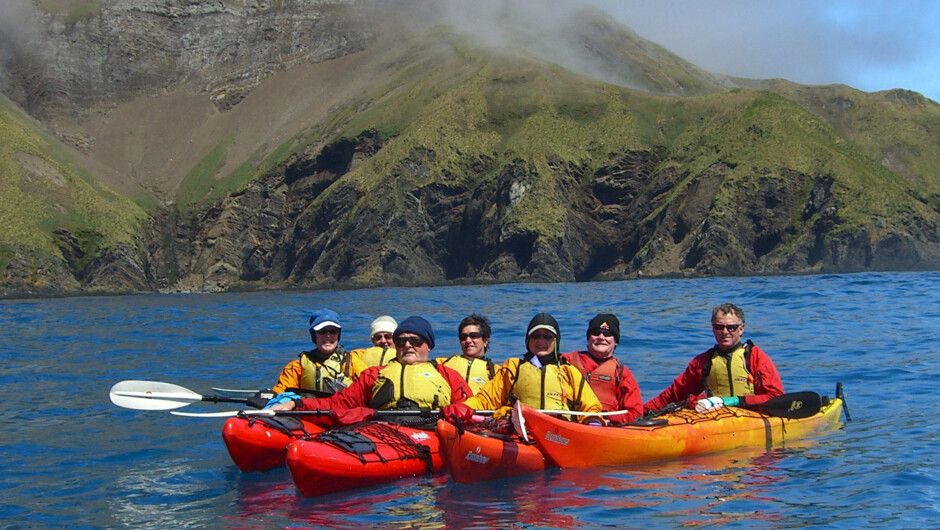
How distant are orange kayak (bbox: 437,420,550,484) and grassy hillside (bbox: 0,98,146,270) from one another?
13659cm

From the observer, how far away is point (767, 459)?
14562 mm

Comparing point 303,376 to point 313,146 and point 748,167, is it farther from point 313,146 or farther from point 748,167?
point 313,146

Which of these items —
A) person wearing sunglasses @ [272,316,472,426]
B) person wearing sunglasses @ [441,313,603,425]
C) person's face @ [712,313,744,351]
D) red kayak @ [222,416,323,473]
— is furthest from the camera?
person's face @ [712,313,744,351]

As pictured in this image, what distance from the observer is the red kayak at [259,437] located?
1409cm

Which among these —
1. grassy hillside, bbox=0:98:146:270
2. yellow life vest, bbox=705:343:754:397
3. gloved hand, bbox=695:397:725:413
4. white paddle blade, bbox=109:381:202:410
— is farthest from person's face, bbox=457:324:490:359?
grassy hillside, bbox=0:98:146:270

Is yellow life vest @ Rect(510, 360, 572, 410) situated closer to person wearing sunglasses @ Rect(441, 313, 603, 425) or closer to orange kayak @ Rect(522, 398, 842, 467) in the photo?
person wearing sunglasses @ Rect(441, 313, 603, 425)

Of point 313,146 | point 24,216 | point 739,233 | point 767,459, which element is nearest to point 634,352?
point 767,459

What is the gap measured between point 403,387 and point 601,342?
2976 mm

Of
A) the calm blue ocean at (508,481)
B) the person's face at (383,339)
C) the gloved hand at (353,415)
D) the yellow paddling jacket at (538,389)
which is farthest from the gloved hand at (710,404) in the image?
the person's face at (383,339)

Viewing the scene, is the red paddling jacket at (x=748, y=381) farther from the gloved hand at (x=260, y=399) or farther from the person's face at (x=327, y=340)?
the gloved hand at (x=260, y=399)

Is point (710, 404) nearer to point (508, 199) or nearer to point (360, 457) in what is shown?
point (360, 457)

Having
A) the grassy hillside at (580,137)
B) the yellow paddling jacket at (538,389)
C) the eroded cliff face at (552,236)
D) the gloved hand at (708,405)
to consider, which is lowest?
the gloved hand at (708,405)

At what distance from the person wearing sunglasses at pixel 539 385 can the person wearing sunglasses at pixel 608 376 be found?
631 mm

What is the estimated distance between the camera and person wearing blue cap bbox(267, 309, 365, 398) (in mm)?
15578
